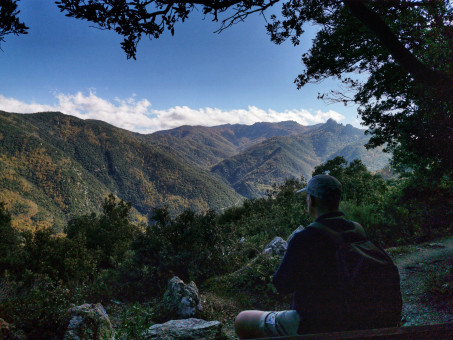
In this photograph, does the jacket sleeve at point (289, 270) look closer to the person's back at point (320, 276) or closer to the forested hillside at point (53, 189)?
the person's back at point (320, 276)

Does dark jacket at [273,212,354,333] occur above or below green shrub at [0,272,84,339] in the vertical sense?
above

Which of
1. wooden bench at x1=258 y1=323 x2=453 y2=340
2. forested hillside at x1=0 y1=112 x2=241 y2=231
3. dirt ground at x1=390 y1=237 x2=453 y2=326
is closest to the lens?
wooden bench at x1=258 y1=323 x2=453 y2=340

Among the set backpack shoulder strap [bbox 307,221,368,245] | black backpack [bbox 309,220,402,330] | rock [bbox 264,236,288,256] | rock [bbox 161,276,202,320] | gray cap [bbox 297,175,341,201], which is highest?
gray cap [bbox 297,175,341,201]

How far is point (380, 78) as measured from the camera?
6656 millimetres

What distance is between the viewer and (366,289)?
1.47 m

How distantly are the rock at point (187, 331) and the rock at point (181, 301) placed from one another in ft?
2.52

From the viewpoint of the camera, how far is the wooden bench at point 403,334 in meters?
1.03

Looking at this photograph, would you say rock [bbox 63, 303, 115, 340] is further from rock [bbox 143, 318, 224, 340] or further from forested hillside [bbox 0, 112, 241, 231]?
forested hillside [bbox 0, 112, 241, 231]

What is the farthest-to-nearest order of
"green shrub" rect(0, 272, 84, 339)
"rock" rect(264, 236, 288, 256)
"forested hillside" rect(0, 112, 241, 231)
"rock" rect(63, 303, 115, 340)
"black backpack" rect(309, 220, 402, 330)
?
"forested hillside" rect(0, 112, 241, 231) < "rock" rect(264, 236, 288, 256) < "green shrub" rect(0, 272, 84, 339) < "rock" rect(63, 303, 115, 340) < "black backpack" rect(309, 220, 402, 330)

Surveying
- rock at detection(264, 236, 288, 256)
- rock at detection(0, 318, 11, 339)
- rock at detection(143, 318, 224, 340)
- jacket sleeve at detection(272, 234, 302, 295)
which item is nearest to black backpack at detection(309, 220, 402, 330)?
jacket sleeve at detection(272, 234, 302, 295)

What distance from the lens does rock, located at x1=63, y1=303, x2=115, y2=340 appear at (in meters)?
3.79

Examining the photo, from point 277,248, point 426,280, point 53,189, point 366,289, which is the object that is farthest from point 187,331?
point 53,189

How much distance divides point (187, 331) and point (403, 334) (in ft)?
11.2

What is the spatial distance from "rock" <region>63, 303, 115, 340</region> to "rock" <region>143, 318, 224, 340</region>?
2.43ft
